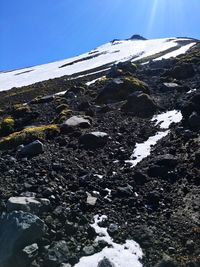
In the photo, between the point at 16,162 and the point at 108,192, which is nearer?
the point at 108,192

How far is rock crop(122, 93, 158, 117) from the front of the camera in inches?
1256

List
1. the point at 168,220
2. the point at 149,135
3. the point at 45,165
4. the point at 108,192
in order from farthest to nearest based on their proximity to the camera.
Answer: the point at 149,135 → the point at 45,165 → the point at 108,192 → the point at 168,220

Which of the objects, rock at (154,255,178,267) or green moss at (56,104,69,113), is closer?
rock at (154,255,178,267)

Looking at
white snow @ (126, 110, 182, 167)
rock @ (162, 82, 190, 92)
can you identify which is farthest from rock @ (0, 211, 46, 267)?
rock @ (162, 82, 190, 92)

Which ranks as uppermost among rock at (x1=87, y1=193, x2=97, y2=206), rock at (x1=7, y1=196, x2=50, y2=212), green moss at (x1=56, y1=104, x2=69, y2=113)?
green moss at (x1=56, y1=104, x2=69, y2=113)

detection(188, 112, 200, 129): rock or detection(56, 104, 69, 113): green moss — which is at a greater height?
detection(56, 104, 69, 113): green moss

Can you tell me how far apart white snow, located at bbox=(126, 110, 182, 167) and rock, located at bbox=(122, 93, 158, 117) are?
4.09 feet

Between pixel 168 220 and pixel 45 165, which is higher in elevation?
pixel 45 165

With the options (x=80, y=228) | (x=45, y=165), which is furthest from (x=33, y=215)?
(x=45, y=165)

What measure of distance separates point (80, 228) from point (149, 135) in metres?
A: 11.8

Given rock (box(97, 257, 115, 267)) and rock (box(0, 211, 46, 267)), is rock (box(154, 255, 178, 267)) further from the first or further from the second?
rock (box(0, 211, 46, 267))

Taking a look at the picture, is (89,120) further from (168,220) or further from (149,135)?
(168,220)

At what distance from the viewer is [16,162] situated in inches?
846

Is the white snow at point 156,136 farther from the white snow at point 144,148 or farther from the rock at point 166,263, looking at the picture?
the rock at point 166,263
